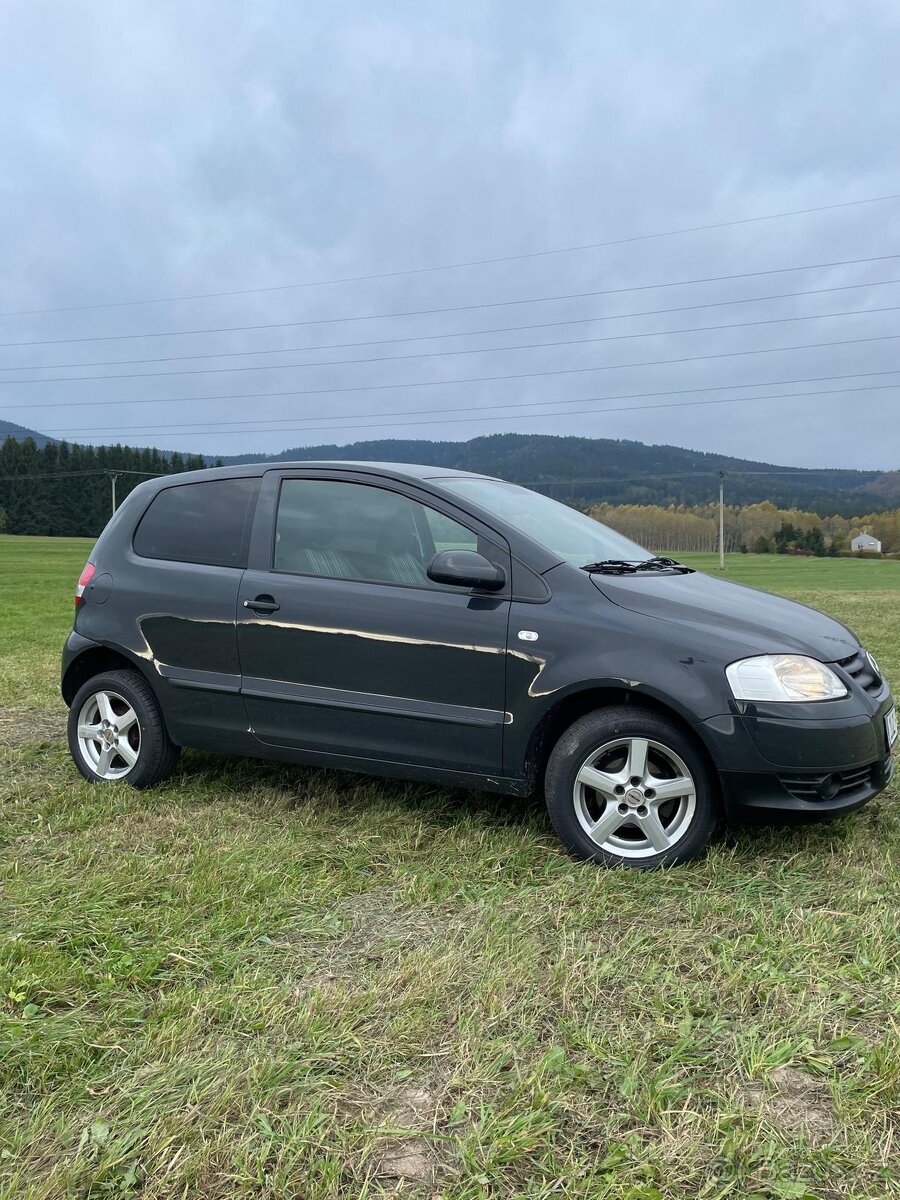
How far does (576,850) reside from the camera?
11.7 ft

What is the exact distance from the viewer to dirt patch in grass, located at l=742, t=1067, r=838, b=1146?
2035mm

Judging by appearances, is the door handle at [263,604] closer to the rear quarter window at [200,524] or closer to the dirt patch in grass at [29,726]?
the rear quarter window at [200,524]

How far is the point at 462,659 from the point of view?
3.71 meters

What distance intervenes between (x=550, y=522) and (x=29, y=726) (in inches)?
162

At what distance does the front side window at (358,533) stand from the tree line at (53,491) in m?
89.8

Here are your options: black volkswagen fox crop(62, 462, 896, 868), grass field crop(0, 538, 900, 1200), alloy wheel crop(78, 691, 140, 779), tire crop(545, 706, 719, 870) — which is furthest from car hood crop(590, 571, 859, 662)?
alloy wheel crop(78, 691, 140, 779)

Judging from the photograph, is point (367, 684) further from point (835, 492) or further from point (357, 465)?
point (835, 492)

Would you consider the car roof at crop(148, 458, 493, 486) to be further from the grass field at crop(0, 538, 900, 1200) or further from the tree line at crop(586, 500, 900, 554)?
the tree line at crop(586, 500, 900, 554)

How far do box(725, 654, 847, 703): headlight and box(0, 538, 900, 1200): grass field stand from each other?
706 millimetres

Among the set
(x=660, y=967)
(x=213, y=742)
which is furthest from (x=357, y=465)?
(x=660, y=967)

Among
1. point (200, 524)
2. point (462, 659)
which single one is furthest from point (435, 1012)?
point (200, 524)

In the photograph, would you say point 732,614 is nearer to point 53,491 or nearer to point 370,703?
point 370,703

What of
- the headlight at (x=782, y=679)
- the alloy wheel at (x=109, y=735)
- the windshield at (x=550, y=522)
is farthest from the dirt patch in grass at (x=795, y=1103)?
the alloy wheel at (x=109, y=735)

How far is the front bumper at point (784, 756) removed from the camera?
3.32m
